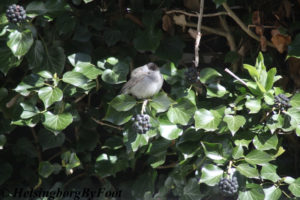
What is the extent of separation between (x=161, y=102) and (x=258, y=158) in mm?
426

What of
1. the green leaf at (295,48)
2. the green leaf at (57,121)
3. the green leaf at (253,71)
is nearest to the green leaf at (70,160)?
the green leaf at (57,121)

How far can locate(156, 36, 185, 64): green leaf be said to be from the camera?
77.0 inches

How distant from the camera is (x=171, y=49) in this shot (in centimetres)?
198

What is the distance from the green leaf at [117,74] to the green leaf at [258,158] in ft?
1.91

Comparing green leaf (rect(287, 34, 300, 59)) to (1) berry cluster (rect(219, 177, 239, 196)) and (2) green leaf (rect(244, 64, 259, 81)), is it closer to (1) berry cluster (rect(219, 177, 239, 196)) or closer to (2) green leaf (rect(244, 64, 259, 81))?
(2) green leaf (rect(244, 64, 259, 81))

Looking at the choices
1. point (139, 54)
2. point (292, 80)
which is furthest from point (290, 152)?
point (139, 54)

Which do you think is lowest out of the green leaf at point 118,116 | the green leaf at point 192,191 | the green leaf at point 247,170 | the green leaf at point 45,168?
the green leaf at point 45,168

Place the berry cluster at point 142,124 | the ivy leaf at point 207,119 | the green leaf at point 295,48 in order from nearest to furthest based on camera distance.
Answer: the berry cluster at point 142,124 < the ivy leaf at point 207,119 < the green leaf at point 295,48

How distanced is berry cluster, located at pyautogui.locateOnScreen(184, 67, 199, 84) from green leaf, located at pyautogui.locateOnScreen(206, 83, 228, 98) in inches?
2.7

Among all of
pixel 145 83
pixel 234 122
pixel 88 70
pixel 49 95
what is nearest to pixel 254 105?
pixel 234 122

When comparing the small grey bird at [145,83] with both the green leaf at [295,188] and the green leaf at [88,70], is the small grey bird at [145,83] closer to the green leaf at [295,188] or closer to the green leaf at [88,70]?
the green leaf at [88,70]

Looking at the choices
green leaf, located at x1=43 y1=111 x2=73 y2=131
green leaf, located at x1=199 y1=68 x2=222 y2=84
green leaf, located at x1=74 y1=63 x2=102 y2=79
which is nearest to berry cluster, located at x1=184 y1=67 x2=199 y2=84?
green leaf, located at x1=199 y1=68 x2=222 y2=84

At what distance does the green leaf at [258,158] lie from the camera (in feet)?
5.51

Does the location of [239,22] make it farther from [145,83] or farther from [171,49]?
[145,83]
